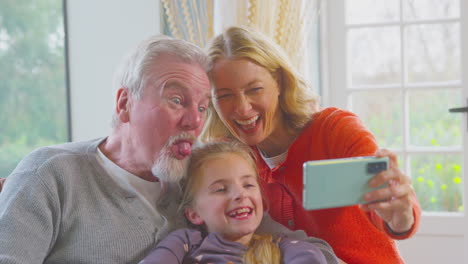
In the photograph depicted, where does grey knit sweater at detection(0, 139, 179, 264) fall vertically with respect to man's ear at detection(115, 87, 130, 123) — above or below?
below

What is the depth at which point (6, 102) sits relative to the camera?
2727 mm

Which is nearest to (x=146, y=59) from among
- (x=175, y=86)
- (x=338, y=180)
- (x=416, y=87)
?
(x=175, y=86)

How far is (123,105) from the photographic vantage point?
1.48m

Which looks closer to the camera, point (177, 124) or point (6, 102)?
point (177, 124)

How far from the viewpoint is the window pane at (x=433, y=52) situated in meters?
3.24

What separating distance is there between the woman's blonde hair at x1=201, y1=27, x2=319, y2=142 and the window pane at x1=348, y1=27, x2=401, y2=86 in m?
1.62

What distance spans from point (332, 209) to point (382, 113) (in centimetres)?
208

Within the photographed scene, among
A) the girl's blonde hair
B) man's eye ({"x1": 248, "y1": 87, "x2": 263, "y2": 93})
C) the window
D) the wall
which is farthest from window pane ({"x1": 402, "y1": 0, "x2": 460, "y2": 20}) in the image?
the girl's blonde hair

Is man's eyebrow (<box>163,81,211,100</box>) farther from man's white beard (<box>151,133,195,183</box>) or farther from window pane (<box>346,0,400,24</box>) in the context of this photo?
window pane (<box>346,0,400,24</box>)

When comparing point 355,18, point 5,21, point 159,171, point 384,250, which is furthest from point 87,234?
point 355,18

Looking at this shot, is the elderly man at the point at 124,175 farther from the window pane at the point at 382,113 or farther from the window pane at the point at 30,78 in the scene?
the window pane at the point at 382,113

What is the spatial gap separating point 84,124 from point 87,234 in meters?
1.59

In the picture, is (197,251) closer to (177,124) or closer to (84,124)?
(177,124)

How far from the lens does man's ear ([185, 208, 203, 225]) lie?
59.7 inches
